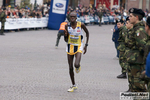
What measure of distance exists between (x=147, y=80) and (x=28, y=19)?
2510 centimetres

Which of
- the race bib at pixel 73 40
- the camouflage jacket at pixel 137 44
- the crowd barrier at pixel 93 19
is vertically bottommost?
the crowd barrier at pixel 93 19

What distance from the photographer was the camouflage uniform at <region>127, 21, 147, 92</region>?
5668 millimetres

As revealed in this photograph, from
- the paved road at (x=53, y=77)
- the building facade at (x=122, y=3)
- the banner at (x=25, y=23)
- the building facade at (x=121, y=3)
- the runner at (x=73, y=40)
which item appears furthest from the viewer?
the building facade at (x=122, y=3)

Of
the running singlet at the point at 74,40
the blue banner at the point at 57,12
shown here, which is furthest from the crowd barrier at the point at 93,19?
the running singlet at the point at 74,40

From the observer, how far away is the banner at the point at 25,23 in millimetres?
26375

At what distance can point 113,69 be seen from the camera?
453 inches

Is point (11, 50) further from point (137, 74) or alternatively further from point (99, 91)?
point (137, 74)

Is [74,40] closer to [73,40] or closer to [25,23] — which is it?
[73,40]

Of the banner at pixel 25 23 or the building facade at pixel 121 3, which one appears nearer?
the banner at pixel 25 23

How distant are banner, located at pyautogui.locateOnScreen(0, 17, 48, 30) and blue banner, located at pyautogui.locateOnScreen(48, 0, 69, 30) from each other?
32.5 inches

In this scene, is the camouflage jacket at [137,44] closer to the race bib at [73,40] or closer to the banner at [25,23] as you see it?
the race bib at [73,40]

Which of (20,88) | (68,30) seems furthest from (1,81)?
(68,30)

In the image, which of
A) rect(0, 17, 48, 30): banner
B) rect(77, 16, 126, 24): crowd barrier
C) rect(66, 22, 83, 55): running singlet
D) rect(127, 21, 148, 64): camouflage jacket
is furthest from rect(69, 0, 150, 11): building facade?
rect(127, 21, 148, 64): camouflage jacket

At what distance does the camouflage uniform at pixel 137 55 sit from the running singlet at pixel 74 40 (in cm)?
245
